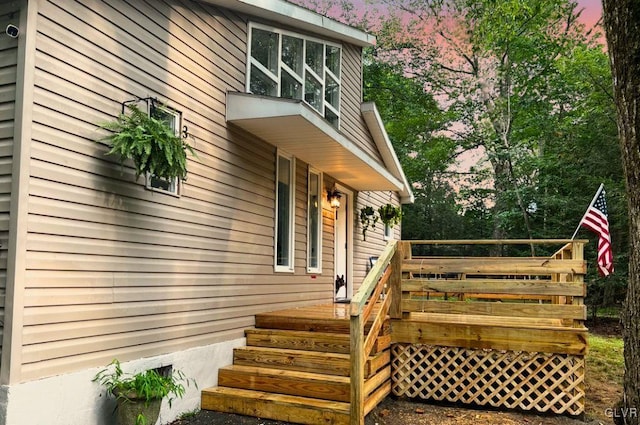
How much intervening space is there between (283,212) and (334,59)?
3.37 m

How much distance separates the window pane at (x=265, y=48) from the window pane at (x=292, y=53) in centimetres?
38

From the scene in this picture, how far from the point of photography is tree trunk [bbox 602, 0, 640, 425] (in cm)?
277

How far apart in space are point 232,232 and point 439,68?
59.6 feet

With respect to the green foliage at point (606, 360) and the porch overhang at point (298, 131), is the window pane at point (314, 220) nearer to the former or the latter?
the porch overhang at point (298, 131)

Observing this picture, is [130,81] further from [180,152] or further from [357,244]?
[357,244]

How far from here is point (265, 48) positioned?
6.61 metres

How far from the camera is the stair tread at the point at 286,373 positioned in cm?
480

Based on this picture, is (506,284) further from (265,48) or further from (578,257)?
(265,48)

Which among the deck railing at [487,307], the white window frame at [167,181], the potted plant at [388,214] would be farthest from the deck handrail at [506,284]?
the potted plant at [388,214]

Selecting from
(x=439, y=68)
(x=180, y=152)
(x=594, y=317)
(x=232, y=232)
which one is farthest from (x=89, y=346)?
(x=439, y=68)

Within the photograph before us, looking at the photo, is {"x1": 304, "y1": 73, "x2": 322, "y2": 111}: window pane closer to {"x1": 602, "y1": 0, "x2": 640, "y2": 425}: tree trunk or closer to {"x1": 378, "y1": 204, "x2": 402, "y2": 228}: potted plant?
{"x1": 378, "y1": 204, "x2": 402, "y2": 228}: potted plant

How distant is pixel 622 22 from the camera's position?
2.87 meters

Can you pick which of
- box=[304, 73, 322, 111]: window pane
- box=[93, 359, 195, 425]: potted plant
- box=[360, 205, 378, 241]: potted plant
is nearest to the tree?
box=[360, 205, 378, 241]: potted plant

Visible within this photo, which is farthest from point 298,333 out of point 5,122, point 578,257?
point 5,122
